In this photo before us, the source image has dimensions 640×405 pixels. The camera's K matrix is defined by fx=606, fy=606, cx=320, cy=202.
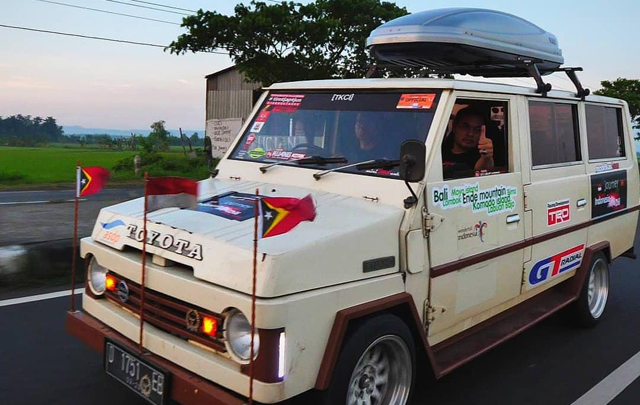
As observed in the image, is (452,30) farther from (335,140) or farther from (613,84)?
(613,84)

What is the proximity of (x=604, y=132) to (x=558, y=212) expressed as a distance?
1.57 metres

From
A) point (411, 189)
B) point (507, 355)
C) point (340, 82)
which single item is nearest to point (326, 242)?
point (411, 189)

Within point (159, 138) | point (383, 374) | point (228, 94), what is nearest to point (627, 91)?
point (228, 94)

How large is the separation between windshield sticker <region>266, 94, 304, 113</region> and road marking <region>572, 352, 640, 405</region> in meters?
2.83

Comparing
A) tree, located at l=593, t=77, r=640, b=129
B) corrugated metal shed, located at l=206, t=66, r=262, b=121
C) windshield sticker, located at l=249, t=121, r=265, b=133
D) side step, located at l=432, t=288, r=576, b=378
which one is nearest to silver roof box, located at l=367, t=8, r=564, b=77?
windshield sticker, located at l=249, t=121, r=265, b=133

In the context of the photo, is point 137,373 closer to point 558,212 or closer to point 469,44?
point 469,44

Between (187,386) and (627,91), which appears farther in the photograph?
(627,91)

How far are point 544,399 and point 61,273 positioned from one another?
17.1ft

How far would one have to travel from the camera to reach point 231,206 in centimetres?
349

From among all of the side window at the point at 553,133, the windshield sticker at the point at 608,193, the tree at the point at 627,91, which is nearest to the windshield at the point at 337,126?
the side window at the point at 553,133

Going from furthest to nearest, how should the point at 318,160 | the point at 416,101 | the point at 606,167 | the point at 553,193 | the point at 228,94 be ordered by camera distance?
the point at 228,94 → the point at 606,167 → the point at 553,193 → the point at 318,160 → the point at 416,101

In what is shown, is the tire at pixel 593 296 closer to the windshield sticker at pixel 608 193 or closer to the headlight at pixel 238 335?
the windshield sticker at pixel 608 193

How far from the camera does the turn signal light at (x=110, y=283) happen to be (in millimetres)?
3509

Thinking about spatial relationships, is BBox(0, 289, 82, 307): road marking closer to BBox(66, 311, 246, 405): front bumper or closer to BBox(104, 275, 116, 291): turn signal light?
BBox(104, 275, 116, 291): turn signal light
